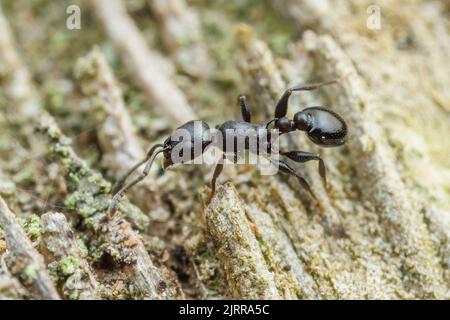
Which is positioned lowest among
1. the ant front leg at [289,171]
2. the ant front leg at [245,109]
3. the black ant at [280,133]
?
the ant front leg at [289,171]

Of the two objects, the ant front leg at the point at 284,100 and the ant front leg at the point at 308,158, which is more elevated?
the ant front leg at the point at 284,100

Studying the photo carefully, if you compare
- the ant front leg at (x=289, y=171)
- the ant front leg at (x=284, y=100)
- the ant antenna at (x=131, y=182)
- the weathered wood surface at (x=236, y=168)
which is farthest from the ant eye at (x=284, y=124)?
the ant antenna at (x=131, y=182)

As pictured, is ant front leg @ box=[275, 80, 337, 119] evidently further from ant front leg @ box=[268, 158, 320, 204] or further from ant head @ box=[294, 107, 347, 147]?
ant front leg @ box=[268, 158, 320, 204]

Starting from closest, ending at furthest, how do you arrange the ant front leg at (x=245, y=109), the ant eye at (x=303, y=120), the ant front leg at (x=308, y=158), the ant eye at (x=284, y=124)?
the ant front leg at (x=308, y=158) → the ant eye at (x=303, y=120) → the ant eye at (x=284, y=124) → the ant front leg at (x=245, y=109)

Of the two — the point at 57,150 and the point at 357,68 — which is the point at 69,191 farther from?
the point at 357,68

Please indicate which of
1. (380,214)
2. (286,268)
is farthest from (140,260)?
(380,214)

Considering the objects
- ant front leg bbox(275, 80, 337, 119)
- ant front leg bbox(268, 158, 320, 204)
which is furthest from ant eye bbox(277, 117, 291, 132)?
ant front leg bbox(268, 158, 320, 204)

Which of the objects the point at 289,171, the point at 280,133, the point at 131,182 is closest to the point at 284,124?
the point at 280,133

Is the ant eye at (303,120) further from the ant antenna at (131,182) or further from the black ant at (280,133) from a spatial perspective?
the ant antenna at (131,182)
